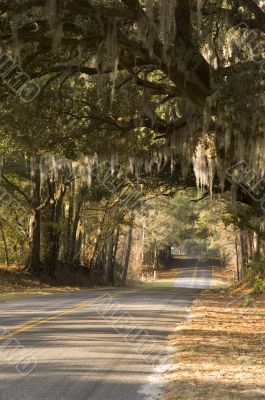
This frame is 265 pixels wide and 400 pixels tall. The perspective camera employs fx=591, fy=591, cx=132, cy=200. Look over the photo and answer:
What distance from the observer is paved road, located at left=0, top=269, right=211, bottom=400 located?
275 inches

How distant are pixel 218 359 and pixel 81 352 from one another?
2175 mm

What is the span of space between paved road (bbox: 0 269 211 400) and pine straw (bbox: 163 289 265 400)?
359mm

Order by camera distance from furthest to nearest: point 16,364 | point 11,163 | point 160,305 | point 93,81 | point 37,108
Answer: point 11,163 → point 160,305 → point 93,81 → point 37,108 → point 16,364

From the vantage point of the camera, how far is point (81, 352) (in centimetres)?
943

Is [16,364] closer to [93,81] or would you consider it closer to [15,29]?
[15,29]

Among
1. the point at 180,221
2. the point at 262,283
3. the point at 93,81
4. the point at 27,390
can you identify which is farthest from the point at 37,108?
the point at 180,221

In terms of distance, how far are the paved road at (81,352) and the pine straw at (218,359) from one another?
1.18 ft

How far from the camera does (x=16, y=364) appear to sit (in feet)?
27.2

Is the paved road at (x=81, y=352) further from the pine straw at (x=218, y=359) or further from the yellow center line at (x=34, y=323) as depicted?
the pine straw at (x=218, y=359)

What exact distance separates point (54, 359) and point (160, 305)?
10.9 metres

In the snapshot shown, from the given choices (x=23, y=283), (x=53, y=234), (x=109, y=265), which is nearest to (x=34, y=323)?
(x=23, y=283)

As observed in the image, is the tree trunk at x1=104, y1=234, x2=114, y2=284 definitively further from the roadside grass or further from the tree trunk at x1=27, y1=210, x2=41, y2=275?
the tree trunk at x1=27, y1=210, x2=41, y2=275

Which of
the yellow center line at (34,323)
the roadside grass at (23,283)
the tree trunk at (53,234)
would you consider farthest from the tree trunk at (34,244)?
the yellow center line at (34,323)

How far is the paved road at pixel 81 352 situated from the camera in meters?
6.98
